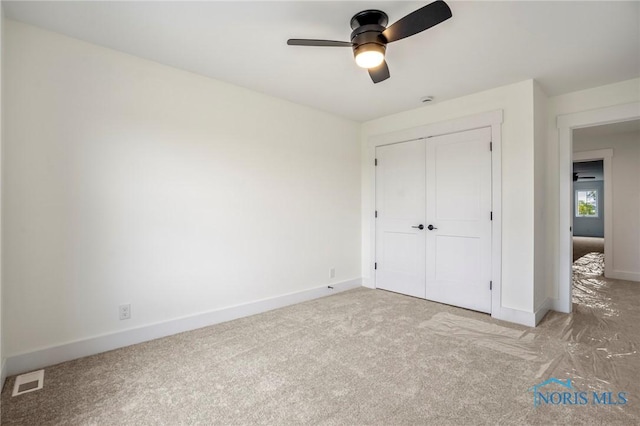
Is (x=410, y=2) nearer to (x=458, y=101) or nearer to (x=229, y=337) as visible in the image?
(x=458, y=101)

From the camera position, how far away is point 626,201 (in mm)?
4953

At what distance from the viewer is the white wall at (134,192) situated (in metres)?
2.14

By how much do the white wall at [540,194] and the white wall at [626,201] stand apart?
108 inches

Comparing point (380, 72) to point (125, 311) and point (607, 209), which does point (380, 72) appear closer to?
point (125, 311)

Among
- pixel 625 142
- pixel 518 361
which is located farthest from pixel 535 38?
pixel 625 142

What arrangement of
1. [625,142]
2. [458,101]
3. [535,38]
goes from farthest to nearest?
[625,142] → [458,101] → [535,38]

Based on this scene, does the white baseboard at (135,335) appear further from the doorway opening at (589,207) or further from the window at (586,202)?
the window at (586,202)

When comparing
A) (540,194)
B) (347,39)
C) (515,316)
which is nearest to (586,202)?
(540,194)

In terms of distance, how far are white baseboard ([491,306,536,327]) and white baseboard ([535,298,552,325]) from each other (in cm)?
8

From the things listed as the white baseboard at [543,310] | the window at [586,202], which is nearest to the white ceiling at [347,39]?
the white baseboard at [543,310]

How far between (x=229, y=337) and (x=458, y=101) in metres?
3.54

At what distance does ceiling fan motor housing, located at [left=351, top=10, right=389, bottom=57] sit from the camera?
76.9 inches

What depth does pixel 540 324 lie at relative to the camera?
303 cm
